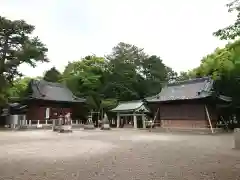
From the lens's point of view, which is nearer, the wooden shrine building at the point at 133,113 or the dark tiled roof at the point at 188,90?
the dark tiled roof at the point at 188,90

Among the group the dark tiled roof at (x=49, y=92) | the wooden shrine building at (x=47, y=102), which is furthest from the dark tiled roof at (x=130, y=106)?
the dark tiled roof at (x=49, y=92)

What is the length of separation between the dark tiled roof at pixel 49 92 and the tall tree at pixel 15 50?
17.1 feet

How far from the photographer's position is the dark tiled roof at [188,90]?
94.8 feet

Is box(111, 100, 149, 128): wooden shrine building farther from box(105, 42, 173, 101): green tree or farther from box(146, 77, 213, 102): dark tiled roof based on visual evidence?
box(105, 42, 173, 101): green tree

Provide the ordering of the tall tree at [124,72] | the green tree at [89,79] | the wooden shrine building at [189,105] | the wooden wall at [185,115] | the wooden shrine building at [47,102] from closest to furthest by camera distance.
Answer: the wooden shrine building at [189,105], the wooden wall at [185,115], the wooden shrine building at [47,102], the green tree at [89,79], the tall tree at [124,72]

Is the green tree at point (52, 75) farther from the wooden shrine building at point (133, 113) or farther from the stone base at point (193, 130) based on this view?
Result: the stone base at point (193, 130)

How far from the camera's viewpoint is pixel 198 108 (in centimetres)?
2945

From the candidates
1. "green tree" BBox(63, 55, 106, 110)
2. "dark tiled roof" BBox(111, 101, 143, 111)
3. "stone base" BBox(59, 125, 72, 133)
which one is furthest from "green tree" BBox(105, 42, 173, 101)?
"stone base" BBox(59, 125, 72, 133)

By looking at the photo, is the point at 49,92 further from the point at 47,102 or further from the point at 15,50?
the point at 15,50

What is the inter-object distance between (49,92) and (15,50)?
1019cm

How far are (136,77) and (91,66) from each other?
1020 cm

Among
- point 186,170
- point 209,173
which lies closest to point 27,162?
point 186,170

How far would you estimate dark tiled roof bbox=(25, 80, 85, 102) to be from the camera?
4038 cm

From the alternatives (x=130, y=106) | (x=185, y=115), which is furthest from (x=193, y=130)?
(x=130, y=106)
